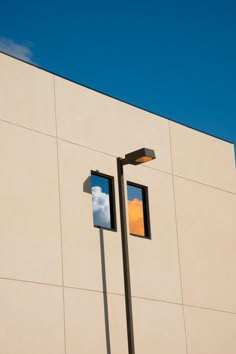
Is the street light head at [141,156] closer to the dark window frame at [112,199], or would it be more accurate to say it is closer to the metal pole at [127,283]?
the metal pole at [127,283]

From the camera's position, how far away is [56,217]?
1981cm

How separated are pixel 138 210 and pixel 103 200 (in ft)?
3.99

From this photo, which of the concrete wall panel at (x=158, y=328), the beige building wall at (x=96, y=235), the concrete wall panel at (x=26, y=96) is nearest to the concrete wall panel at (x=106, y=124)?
the beige building wall at (x=96, y=235)

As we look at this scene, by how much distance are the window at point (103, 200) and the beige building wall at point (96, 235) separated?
20 cm

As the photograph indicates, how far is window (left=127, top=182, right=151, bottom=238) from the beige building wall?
189 millimetres

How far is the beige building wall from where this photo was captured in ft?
61.8

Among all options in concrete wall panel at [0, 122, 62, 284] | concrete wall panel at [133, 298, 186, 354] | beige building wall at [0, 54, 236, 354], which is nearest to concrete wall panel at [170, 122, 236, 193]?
beige building wall at [0, 54, 236, 354]

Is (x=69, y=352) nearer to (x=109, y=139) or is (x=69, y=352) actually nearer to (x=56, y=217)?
(x=56, y=217)

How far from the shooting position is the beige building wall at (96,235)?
18844 millimetres

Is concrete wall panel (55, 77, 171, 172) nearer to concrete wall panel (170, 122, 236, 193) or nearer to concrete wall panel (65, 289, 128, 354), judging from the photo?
concrete wall panel (170, 122, 236, 193)

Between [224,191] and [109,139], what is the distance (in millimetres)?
4714

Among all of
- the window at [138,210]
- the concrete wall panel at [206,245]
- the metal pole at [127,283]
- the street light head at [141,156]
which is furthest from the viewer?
the concrete wall panel at [206,245]

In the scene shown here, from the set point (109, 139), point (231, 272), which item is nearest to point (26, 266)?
point (109, 139)

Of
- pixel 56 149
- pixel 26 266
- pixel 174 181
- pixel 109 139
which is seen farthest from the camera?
pixel 174 181
